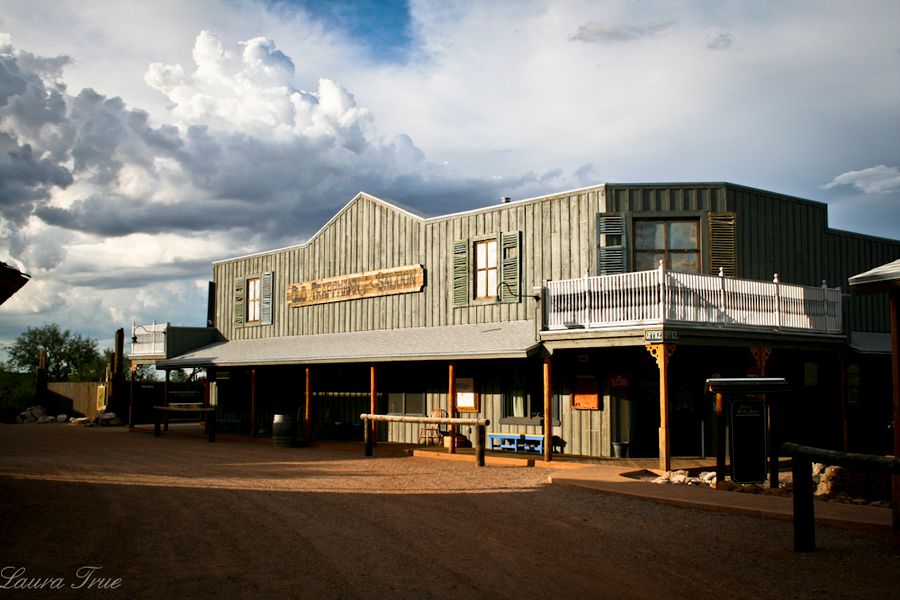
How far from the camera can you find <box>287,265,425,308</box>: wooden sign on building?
24328 mm

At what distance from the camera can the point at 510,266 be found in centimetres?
2139

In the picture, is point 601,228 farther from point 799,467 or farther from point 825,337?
point 799,467

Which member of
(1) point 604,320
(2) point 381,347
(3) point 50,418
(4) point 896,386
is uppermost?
(1) point 604,320

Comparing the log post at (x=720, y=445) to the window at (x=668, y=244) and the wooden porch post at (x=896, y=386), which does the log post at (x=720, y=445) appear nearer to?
the wooden porch post at (x=896, y=386)

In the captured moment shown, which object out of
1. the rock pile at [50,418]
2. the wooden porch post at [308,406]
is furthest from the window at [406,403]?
the rock pile at [50,418]

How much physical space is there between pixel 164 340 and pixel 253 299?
3.65 metres

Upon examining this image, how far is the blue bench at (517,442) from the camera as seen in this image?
2014cm

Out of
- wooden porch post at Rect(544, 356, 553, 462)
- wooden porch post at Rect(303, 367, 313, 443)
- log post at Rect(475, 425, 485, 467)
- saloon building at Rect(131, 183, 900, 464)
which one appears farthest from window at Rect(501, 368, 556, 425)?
wooden porch post at Rect(303, 367, 313, 443)

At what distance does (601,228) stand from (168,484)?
10.9m

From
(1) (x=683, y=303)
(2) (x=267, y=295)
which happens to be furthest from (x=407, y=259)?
(1) (x=683, y=303)

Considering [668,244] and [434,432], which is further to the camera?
[434,432]

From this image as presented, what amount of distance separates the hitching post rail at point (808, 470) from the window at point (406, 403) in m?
15.2

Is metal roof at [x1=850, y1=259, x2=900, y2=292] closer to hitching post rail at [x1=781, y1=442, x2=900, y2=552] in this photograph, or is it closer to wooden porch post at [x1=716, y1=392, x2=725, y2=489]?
hitching post rail at [x1=781, y1=442, x2=900, y2=552]

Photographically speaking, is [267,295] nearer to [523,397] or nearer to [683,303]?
[523,397]
